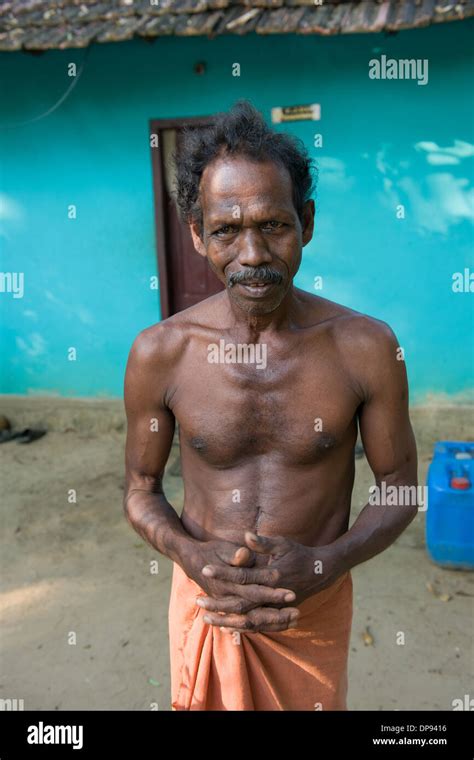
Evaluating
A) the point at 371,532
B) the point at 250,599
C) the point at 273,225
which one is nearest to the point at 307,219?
the point at 273,225

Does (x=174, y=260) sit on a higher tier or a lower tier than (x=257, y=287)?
higher

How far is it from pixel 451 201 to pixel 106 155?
315 centimetres

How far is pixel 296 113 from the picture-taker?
5672mm

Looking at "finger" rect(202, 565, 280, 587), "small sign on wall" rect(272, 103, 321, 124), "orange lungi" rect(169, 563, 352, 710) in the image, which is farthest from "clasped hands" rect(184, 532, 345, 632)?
"small sign on wall" rect(272, 103, 321, 124)

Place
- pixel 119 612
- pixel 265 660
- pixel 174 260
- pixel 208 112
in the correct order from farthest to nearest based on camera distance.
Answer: pixel 174 260 → pixel 208 112 → pixel 119 612 → pixel 265 660

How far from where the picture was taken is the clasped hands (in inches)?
66.9

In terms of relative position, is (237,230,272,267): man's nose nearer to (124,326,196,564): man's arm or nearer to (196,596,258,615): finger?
(124,326,196,564): man's arm

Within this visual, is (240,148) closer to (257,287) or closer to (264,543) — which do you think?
(257,287)

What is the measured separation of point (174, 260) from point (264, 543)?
5.05m

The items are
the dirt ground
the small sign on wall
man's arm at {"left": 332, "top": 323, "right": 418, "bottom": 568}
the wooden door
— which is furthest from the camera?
the wooden door

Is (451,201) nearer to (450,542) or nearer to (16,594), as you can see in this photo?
(450,542)

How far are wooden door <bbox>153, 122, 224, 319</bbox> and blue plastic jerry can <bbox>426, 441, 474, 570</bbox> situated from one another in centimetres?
306

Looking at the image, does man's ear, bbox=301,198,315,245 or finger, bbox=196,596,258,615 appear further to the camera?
man's ear, bbox=301,198,315,245

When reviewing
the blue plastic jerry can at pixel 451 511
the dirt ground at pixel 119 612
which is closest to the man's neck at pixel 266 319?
the dirt ground at pixel 119 612
